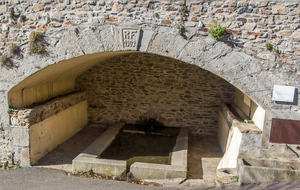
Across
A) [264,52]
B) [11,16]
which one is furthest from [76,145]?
[264,52]

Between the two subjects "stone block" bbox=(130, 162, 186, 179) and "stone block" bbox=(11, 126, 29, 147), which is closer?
"stone block" bbox=(130, 162, 186, 179)

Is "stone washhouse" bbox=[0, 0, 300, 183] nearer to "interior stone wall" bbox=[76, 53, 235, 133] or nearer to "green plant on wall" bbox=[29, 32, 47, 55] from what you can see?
"green plant on wall" bbox=[29, 32, 47, 55]

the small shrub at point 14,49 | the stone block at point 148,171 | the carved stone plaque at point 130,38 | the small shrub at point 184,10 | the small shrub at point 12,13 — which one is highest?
the small shrub at point 184,10

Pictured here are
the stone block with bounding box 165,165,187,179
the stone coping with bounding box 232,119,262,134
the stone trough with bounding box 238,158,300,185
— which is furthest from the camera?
the stone block with bounding box 165,165,187,179

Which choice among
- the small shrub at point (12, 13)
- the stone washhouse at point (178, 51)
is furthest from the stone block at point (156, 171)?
the small shrub at point (12, 13)

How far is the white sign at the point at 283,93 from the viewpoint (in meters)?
4.06

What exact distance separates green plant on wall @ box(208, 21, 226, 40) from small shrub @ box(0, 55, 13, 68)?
378 cm

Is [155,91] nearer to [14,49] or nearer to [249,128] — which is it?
[249,128]

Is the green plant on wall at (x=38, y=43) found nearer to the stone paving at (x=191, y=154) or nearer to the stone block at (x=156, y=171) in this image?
the stone paving at (x=191, y=154)

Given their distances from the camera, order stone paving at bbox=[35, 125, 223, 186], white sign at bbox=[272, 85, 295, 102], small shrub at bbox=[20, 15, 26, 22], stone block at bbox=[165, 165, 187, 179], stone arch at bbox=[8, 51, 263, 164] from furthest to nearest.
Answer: stone arch at bbox=[8, 51, 263, 164]
stone paving at bbox=[35, 125, 223, 186]
small shrub at bbox=[20, 15, 26, 22]
stone block at bbox=[165, 165, 187, 179]
white sign at bbox=[272, 85, 295, 102]

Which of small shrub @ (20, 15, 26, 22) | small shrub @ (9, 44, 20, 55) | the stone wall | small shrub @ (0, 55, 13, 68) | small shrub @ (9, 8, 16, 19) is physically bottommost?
the stone wall

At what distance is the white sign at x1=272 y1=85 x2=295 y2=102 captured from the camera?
4.06 metres

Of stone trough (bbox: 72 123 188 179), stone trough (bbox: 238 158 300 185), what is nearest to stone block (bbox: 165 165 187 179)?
stone trough (bbox: 72 123 188 179)

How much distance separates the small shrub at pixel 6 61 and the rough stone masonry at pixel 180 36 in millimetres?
43
